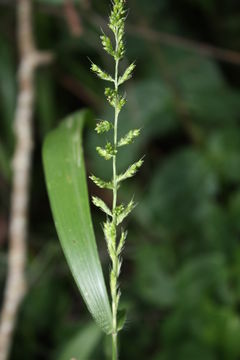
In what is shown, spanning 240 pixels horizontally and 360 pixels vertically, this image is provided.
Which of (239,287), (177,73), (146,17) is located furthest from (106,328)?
(146,17)

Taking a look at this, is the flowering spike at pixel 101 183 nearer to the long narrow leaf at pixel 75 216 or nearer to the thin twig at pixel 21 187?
the long narrow leaf at pixel 75 216

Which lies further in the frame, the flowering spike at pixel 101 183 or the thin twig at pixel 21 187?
the thin twig at pixel 21 187

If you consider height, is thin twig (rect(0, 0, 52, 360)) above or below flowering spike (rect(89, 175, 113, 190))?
above

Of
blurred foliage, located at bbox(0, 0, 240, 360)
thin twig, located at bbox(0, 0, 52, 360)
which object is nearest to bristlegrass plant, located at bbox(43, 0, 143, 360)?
thin twig, located at bbox(0, 0, 52, 360)

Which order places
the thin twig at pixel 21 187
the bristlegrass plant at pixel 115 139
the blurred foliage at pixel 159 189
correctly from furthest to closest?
the blurred foliage at pixel 159 189, the thin twig at pixel 21 187, the bristlegrass plant at pixel 115 139

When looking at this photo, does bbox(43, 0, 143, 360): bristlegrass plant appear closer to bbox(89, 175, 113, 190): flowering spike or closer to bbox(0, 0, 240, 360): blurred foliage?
bbox(89, 175, 113, 190): flowering spike

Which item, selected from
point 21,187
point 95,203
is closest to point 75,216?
point 95,203

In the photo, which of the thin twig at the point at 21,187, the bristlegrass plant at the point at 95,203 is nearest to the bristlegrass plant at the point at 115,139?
the bristlegrass plant at the point at 95,203

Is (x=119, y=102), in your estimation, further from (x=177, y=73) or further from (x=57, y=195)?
(x=177, y=73)
